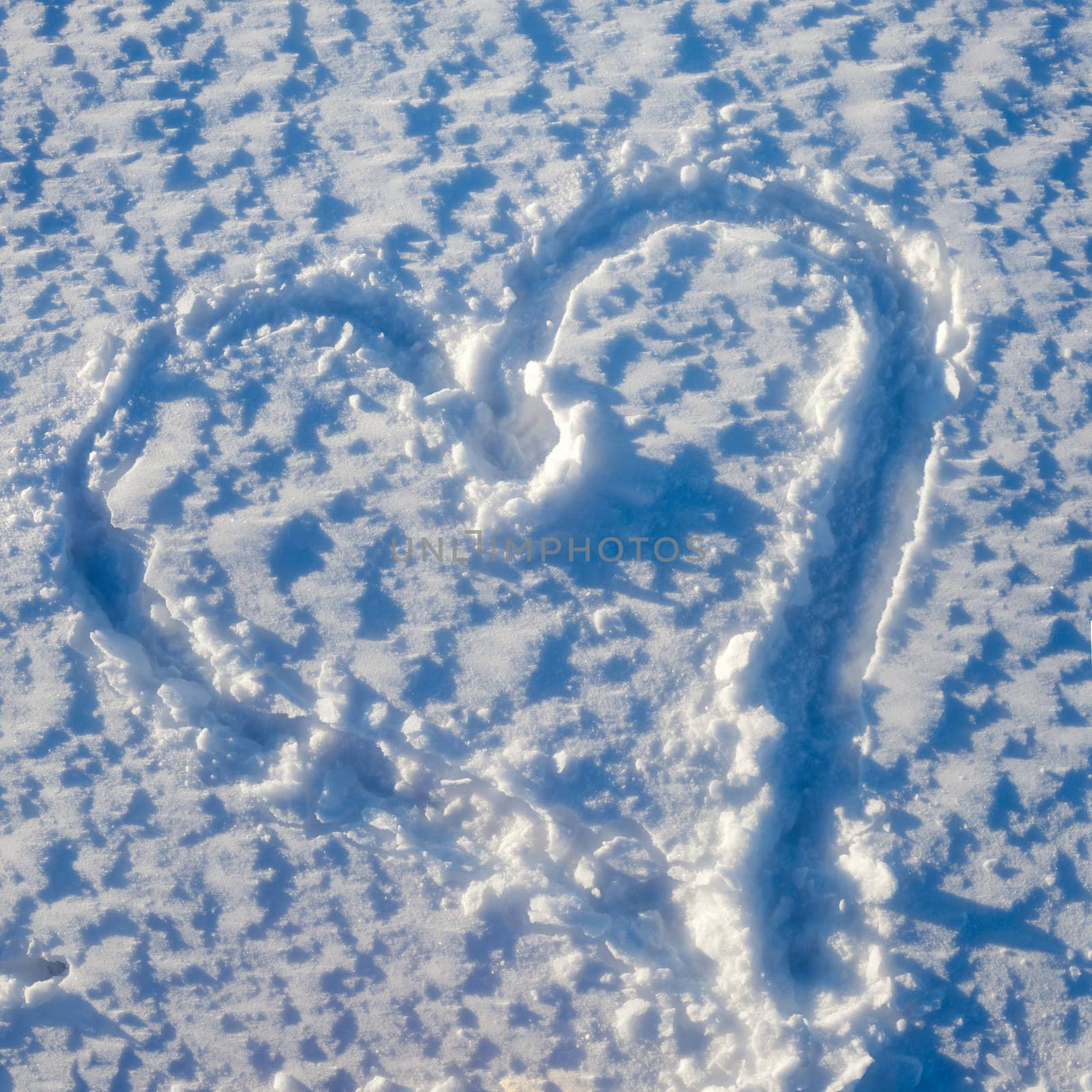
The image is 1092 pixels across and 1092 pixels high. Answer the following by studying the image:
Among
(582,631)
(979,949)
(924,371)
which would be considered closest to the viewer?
(979,949)

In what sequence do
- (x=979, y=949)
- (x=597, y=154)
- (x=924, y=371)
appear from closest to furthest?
(x=979, y=949), (x=924, y=371), (x=597, y=154)

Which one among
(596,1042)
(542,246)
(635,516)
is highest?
(542,246)

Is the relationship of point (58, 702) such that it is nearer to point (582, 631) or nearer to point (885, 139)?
point (582, 631)

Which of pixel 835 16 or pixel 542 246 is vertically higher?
pixel 835 16

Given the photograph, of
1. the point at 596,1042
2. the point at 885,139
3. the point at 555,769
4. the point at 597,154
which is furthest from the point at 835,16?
the point at 596,1042

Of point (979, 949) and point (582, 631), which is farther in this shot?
point (582, 631)
